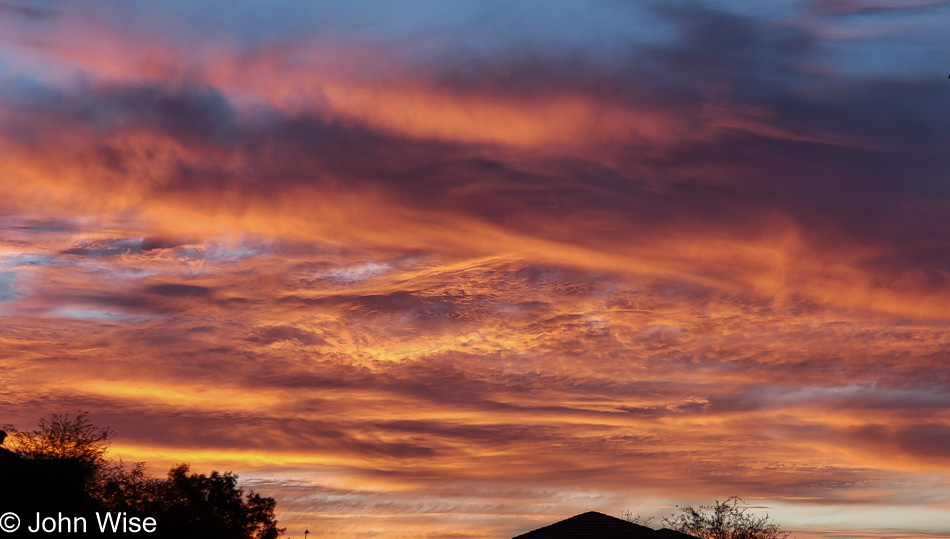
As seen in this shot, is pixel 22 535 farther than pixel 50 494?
No

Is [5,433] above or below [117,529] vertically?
above

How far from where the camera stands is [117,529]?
64250 millimetres

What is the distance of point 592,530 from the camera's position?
56.7m

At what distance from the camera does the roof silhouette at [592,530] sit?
184 ft

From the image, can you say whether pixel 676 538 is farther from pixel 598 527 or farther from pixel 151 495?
pixel 151 495

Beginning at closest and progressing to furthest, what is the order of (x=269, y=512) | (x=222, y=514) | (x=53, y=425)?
(x=53, y=425) → (x=222, y=514) → (x=269, y=512)

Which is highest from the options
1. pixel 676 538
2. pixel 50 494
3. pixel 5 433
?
pixel 5 433

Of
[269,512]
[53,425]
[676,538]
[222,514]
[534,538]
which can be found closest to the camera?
[534,538]

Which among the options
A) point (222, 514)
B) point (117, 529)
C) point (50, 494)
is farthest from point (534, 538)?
point (222, 514)

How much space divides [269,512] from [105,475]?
→ 127 ft

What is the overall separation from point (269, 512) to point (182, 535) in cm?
2885

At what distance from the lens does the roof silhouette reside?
2203 inches

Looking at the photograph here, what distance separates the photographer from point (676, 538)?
201ft

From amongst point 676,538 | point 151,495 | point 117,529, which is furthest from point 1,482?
point 676,538
